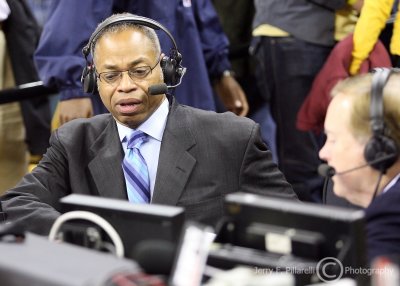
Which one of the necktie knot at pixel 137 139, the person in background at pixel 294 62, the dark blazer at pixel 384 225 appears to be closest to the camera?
the dark blazer at pixel 384 225

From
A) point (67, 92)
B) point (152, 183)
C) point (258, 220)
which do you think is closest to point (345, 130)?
point (258, 220)

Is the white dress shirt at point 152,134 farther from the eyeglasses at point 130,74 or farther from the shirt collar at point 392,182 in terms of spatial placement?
the shirt collar at point 392,182

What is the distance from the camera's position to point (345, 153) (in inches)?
77.4

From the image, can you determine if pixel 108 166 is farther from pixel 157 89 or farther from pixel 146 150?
pixel 157 89

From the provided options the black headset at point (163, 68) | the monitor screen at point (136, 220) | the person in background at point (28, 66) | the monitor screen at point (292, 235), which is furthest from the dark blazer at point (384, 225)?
the person in background at point (28, 66)

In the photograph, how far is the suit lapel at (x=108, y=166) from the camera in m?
2.45

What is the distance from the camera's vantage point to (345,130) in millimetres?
1957

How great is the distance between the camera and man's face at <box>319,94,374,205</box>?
6.40ft

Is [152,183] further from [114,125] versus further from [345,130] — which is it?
[345,130]

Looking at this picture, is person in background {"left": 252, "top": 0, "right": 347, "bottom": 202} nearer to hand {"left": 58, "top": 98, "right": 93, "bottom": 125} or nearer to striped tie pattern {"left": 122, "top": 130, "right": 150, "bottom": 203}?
hand {"left": 58, "top": 98, "right": 93, "bottom": 125}

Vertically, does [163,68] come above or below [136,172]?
above

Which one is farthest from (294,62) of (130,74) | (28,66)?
(130,74)

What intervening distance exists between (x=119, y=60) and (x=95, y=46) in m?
0.10

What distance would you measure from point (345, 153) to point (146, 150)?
72cm
